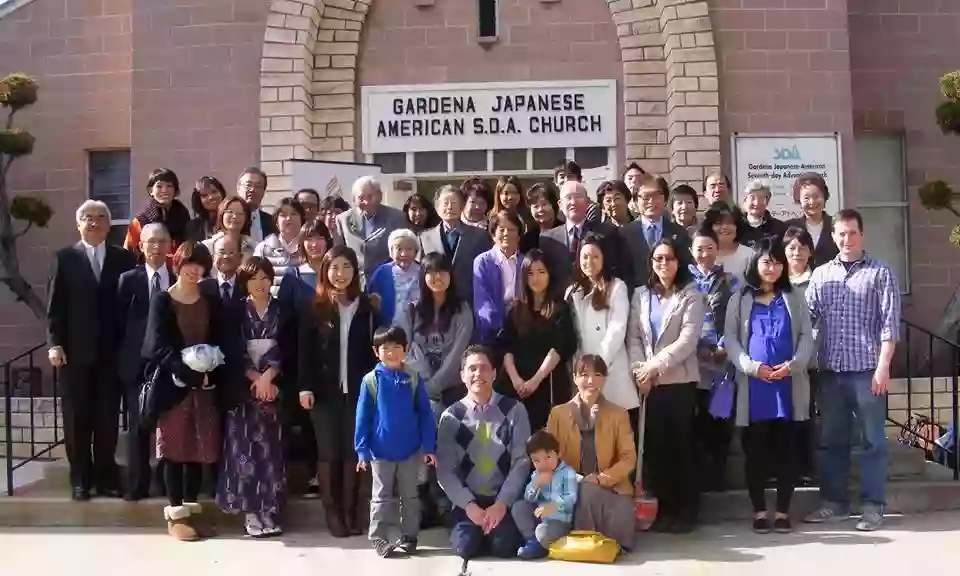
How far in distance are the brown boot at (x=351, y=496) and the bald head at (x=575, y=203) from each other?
194 centimetres

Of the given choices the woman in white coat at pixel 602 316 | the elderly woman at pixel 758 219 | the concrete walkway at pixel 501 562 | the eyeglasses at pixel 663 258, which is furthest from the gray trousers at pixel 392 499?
the elderly woman at pixel 758 219

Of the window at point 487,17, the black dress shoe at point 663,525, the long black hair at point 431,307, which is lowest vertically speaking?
the black dress shoe at point 663,525

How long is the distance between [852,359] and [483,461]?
215 cm

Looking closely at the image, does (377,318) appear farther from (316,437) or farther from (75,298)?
(75,298)

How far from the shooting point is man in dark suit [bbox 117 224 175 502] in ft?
18.7

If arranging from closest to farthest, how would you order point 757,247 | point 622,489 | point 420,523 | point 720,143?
point 622,489
point 420,523
point 757,247
point 720,143

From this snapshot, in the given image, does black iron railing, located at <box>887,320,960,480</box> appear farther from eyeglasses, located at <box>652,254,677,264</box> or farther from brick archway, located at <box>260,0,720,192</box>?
brick archway, located at <box>260,0,720,192</box>

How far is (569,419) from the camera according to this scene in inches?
205

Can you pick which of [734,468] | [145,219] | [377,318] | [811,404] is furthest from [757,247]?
[145,219]

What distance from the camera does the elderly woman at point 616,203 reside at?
616cm

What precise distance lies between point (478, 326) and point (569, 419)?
77 cm

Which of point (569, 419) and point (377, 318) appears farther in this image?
point (377, 318)

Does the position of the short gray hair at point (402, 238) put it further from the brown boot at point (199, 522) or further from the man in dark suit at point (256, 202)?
the brown boot at point (199, 522)

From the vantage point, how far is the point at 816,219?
626 cm
